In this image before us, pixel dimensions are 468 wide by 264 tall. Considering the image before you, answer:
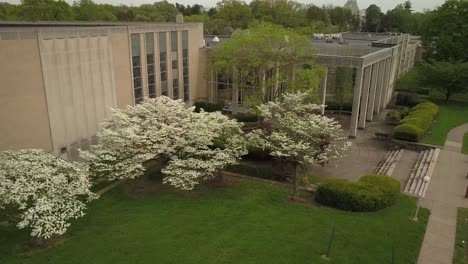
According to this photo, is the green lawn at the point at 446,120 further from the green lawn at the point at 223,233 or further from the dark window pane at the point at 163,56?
the dark window pane at the point at 163,56

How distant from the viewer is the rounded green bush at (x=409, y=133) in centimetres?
3000

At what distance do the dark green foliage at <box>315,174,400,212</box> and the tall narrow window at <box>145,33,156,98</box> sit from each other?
18691mm

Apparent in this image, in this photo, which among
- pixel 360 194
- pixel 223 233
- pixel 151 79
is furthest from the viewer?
pixel 151 79

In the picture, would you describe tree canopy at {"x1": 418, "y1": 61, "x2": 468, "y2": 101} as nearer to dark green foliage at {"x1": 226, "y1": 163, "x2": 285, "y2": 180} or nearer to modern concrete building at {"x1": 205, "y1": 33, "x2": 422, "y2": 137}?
modern concrete building at {"x1": 205, "y1": 33, "x2": 422, "y2": 137}

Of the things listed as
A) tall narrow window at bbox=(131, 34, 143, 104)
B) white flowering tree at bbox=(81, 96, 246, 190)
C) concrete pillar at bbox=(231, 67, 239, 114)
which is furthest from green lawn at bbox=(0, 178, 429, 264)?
concrete pillar at bbox=(231, 67, 239, 114)

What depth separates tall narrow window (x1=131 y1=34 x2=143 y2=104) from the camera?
30.4 m

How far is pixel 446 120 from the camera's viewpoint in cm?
3738

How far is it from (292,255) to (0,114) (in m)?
17.2

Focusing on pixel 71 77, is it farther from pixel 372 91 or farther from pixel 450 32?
pixel 450 32

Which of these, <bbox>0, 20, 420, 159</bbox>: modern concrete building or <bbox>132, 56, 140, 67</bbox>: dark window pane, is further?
<bbox>132, 56, 140, 67</bbox>: dark window pane

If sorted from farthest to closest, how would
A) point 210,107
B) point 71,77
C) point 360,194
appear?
point 210,107
point 71,77
point 360,194

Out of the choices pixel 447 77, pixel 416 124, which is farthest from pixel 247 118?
pixel 447 77

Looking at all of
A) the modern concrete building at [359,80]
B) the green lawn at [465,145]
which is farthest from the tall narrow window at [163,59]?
the green lawn at [465,145]

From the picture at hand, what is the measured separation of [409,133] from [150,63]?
22.5 metres
